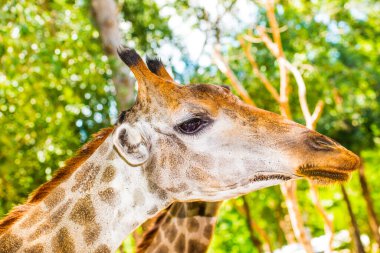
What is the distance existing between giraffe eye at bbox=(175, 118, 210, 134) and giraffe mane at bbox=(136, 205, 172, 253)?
1.69m

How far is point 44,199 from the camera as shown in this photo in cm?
309

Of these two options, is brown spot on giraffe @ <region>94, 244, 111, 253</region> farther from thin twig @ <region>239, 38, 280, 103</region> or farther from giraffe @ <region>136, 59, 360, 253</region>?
thin twig @ <region>239, 38, 280, 103</region>

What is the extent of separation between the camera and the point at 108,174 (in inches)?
121

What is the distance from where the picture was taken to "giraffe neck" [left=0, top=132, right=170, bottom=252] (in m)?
2.94

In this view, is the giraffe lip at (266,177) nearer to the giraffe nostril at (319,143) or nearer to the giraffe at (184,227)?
the giraffe nostril at (319,143)

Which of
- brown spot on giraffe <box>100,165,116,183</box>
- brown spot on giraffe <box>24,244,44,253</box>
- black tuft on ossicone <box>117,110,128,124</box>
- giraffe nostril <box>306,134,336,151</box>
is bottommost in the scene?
brown spot on giraffe <box>24,244,44,253</box>

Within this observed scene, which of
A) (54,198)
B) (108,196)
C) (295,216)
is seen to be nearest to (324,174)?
(108,196)

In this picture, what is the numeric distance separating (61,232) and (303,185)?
1757 centimetres

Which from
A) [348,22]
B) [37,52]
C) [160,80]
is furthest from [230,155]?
[348,22]

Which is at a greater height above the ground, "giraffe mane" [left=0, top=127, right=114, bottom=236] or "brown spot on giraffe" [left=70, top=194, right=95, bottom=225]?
"giraffe mane" [left=0, top=127, right=114, bottom=236]

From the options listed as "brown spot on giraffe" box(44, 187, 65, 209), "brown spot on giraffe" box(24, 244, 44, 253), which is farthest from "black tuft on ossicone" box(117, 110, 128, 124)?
"brown spot on giraffe" box(24, 244, 44, 253)

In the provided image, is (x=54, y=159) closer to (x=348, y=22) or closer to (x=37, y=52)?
(x=37, y=52)

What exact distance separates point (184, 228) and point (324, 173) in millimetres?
2339

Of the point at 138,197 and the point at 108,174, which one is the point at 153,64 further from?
the point at 138,197
